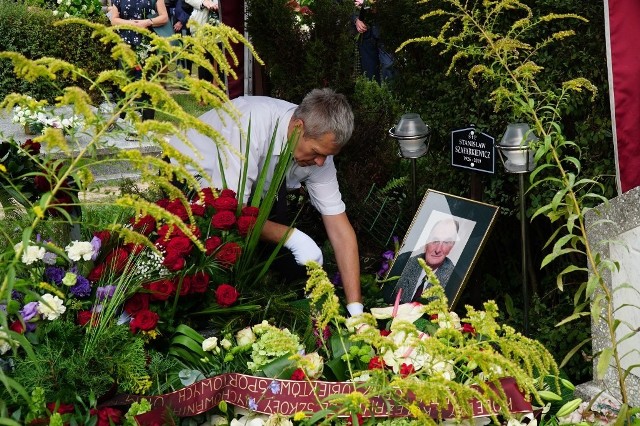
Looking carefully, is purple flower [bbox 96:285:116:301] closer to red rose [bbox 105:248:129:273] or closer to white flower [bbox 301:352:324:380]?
red rose [bbox 105:248:129:273]

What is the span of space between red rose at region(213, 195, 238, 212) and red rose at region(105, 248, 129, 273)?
1.24 ft

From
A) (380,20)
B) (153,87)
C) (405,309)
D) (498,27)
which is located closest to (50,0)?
(380,20)

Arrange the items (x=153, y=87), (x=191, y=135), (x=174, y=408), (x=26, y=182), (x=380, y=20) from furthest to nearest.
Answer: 1. (x=380, y=20)
2. (x=191, y=135)
3. (x=26, y=182)
4. (x=174, y=408)
5. (x=153, y=87)

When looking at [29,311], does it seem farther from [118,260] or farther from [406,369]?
[406,369]

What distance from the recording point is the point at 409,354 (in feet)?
8.27

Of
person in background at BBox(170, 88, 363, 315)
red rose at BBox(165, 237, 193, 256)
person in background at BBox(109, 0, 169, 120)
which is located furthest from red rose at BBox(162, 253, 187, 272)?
person in background at BBox(109, 0, 169, 120)

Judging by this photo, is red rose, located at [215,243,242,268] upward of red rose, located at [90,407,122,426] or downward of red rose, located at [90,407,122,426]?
upward

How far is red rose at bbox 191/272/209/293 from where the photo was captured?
2725 millimetres

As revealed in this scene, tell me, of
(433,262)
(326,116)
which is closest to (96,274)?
(326,116)

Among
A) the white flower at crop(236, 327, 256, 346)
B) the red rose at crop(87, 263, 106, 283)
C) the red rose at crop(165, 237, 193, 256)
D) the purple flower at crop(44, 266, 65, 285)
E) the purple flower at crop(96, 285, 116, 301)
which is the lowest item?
the white flower at crop(236, 327, 256, 346)

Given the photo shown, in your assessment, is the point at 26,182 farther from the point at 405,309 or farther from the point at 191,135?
the point at 405,309

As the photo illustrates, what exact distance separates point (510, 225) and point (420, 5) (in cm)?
106

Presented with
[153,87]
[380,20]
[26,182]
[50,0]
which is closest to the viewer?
[153,87]

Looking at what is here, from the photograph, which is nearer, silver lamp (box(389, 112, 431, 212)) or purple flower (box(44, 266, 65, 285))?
purple flower (box(44, 266, 65, 285))
